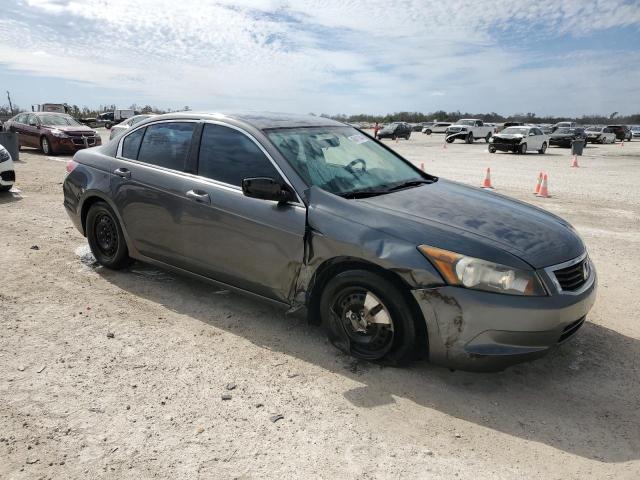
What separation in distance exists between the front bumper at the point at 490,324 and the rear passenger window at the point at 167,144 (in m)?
2.46

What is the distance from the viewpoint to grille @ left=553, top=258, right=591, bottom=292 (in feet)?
10.6

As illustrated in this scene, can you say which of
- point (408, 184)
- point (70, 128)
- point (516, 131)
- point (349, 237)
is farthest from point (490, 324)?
point (516, 131)

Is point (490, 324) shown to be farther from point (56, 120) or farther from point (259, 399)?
point (56, 120)

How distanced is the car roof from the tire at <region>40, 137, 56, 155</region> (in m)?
14.9

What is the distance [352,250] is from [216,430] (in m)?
1.37

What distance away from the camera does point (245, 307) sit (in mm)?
4543

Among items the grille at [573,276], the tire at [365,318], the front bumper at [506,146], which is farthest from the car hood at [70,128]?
the front bumper at [506,146]

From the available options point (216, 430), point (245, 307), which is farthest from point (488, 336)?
point (245, 307)

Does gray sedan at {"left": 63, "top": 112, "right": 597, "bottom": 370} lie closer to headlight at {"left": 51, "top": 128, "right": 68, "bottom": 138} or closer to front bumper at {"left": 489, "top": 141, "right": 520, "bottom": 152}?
headlight at {"left": 51, "top": 128, "right": 68, "bottom": 138}

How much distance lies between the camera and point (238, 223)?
395cm

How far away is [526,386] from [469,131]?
39296 millimetres

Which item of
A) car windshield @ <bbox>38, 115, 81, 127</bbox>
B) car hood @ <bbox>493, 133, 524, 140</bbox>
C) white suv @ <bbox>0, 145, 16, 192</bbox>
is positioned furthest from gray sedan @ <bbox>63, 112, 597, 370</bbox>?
car hood @ <bbox>493, 133, 524, 140</bbox>

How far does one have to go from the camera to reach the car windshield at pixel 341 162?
3.86 metres

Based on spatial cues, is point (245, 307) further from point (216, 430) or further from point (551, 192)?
point (551, 192)
